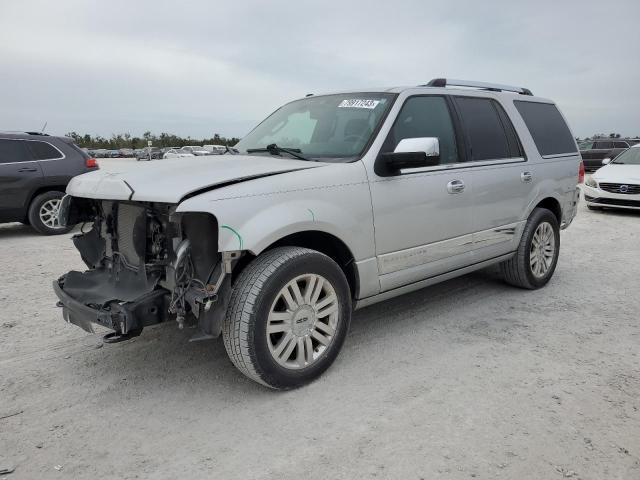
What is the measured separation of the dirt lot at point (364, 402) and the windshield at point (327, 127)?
4.76 feet

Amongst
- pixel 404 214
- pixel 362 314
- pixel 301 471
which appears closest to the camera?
pixel 301 471

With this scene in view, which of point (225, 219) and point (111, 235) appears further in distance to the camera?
point (111, 235)

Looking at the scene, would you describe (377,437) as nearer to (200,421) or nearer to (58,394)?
(200,421)

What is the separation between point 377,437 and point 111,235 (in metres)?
2.18

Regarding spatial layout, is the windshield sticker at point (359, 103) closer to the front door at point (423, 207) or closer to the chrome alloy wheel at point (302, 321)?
the front door at point (423, 207)

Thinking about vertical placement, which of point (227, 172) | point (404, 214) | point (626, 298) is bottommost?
point (626, 298)

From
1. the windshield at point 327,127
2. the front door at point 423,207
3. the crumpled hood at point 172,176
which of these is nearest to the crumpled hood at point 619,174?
the front door at point 423,207

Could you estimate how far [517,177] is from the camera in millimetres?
4758

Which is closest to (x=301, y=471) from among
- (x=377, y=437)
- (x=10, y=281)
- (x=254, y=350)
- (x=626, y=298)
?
(x=377, y=437)

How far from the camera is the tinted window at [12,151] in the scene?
27.8 feet

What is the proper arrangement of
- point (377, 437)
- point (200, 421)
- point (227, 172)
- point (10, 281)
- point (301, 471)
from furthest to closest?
point (10, 281) → point (227, 172) → point (200, 421) → point (377, 437) → point (301, 471)

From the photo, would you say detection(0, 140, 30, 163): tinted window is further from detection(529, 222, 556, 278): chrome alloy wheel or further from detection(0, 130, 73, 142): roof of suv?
detection(529, 222, 556, 278): chrome alloy wheel

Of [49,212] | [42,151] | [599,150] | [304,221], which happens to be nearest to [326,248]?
[304,221]

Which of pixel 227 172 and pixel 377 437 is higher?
pixel 227 172
